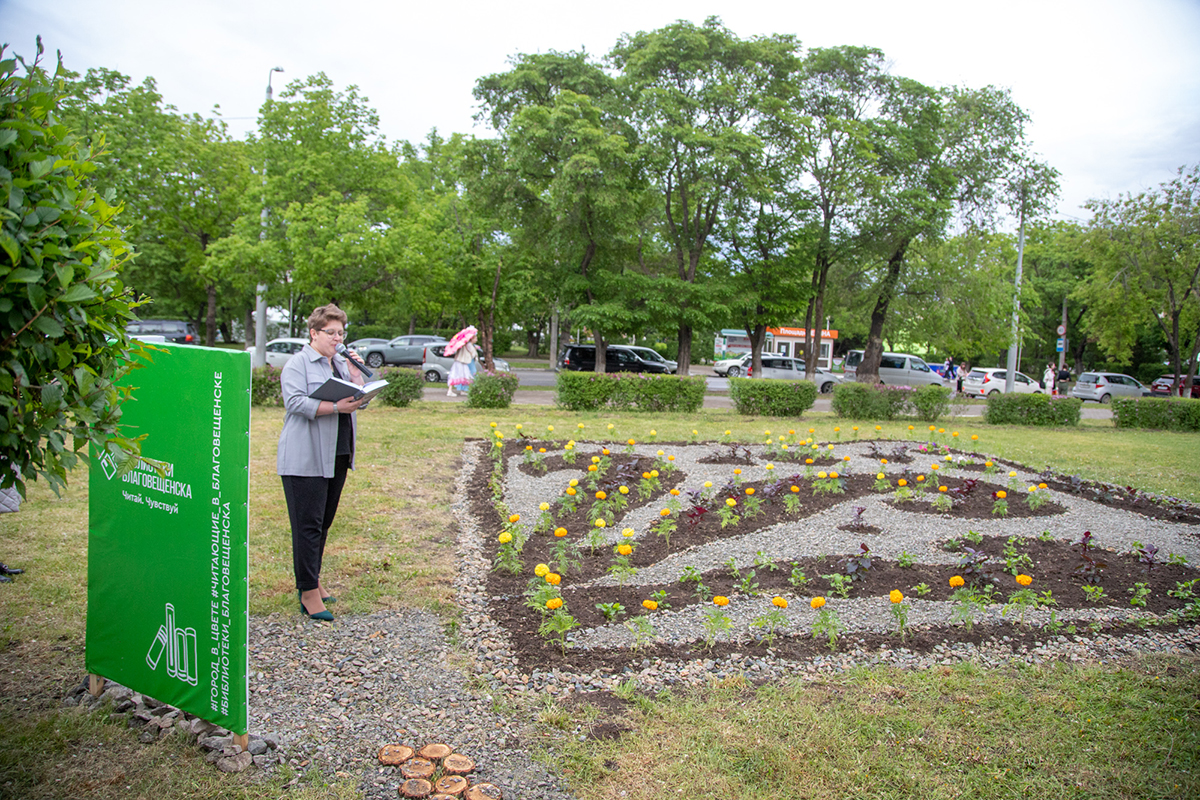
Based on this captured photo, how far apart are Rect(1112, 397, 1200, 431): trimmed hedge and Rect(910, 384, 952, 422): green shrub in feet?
17.2

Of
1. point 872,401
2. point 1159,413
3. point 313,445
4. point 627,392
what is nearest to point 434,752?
point 313,445

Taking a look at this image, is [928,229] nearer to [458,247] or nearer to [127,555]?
[458,247]

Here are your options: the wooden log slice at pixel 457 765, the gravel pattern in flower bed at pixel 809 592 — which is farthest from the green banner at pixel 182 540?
the gravel pattern in flower bed at pixel 809 592

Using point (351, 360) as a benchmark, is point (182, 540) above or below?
below

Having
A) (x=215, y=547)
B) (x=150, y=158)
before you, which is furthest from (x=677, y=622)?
(x=150, y=158)

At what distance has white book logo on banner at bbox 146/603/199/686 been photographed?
3008 millimetres

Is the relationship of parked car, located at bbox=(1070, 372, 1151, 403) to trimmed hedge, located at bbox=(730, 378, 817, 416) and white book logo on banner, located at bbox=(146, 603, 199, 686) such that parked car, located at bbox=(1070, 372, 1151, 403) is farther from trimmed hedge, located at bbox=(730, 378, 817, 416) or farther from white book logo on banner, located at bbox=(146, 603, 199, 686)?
white book logo on banner, located at bbox=(146, 603, 199, 686)

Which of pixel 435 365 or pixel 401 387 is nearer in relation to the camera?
pixel 401 387

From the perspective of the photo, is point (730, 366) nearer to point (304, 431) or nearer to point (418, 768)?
point (304, 431)

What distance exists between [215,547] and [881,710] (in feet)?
10.1

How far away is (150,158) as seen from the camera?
2447cm

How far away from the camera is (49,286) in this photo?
2.11 meters

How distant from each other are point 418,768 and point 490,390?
1304 centimetres

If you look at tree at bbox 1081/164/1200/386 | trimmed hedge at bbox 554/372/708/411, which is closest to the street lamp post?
→ trimmed hedge at bbox 554/372/708/411
